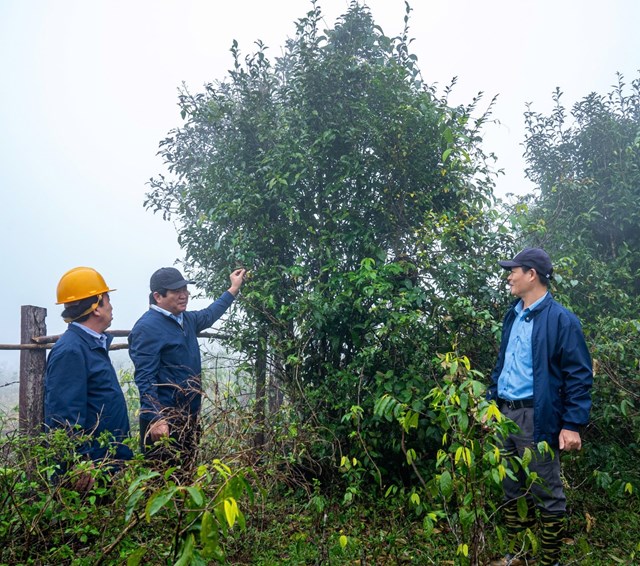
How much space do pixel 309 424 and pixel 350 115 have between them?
2883 millimetres

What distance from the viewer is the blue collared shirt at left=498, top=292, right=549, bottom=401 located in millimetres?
3014

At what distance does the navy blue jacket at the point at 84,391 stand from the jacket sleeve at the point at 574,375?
2583mm

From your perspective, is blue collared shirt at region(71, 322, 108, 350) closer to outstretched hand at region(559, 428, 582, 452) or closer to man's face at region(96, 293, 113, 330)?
man's face at region(96, 293, 113, 330)

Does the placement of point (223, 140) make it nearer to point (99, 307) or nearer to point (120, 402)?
point (99, 307)

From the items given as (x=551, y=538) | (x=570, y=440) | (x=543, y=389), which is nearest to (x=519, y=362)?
(x=543, y=389)

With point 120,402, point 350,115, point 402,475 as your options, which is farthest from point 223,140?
point 402,475

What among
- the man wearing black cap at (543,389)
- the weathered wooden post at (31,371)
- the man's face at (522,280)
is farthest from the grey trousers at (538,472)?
the weathered wooden post at (31,371)

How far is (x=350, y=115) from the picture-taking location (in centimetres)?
460

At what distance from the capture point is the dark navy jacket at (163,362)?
332 centimetres

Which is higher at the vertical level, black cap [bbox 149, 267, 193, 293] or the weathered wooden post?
black cap [bbox 149, 267, 193, 293]

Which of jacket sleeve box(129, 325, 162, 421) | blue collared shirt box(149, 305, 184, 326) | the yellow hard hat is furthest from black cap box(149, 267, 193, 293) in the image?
the yellow hard hat

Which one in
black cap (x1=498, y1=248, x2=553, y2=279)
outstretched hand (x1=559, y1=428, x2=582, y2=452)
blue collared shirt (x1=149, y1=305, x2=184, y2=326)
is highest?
black cap (x1=498, y1=248, x2=553, y2=279)

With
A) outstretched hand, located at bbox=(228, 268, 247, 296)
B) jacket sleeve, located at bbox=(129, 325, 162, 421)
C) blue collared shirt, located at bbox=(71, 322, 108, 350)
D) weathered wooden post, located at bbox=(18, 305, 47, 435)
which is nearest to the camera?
blue collared shirt, located at bbox=(71, 322, 108, 350)

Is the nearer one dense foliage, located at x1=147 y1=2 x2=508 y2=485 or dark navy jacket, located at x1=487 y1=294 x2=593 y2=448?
dark navy jacket, located at x1=487 y1=294 x2=593 y2=448
